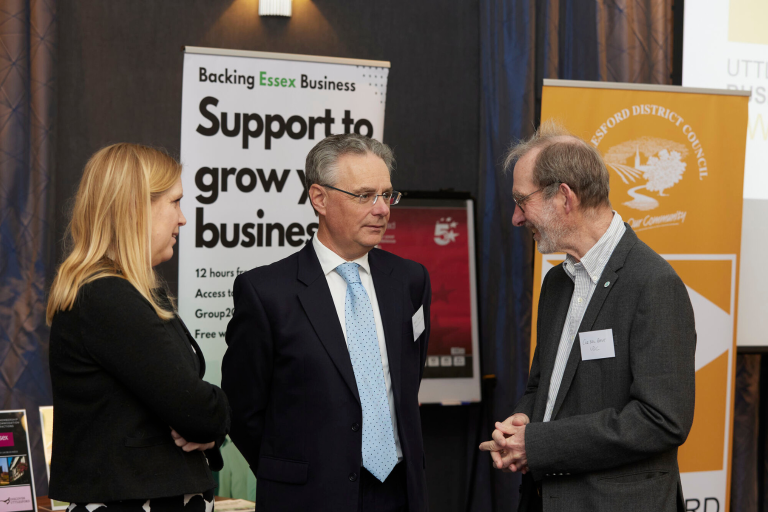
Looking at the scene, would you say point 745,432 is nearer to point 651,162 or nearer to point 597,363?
point 651,162

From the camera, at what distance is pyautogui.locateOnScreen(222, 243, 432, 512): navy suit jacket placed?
1.86 m

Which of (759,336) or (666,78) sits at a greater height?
(666,78)

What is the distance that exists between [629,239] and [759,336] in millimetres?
2332

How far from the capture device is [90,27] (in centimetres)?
365

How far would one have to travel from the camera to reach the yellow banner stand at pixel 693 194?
3.10m

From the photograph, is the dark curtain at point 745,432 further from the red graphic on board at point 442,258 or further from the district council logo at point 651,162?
the red graphic on board at point 442,258

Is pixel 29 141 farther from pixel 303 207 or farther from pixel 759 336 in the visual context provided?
pixel 759 336

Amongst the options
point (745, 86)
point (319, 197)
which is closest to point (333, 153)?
point (319, 197)

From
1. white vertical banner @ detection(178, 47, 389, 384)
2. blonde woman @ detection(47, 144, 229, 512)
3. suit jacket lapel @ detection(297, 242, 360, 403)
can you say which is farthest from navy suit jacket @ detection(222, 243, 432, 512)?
white vertical banner @ detection(178, 47, 389, 384)

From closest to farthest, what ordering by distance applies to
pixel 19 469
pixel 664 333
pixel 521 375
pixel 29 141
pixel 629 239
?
1. pixel 664 333
2. pixel 629 239
3. pixel 19 469
4. pixel 29 141
5. pixel 521 375

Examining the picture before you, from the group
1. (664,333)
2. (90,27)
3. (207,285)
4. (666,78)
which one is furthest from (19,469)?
(666,78)

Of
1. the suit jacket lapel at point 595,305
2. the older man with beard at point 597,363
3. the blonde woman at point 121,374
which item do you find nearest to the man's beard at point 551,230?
the older man with beard at point 597,363

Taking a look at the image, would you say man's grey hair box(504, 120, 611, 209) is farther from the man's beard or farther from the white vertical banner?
the white vertical banner

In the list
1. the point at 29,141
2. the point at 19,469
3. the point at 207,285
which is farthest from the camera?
the point at 29,141
